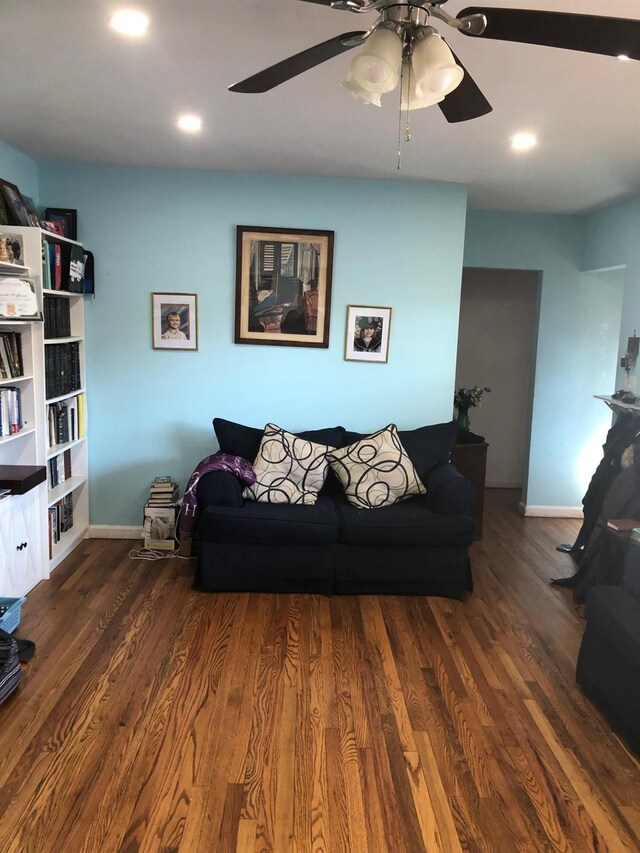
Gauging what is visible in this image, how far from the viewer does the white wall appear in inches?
247

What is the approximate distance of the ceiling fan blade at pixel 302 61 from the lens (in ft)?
5.43

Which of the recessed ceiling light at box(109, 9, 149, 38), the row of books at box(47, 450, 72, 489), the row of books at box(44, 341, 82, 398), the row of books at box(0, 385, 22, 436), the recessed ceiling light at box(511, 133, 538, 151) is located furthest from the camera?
the row of books at box(47, 450, 72, 489)

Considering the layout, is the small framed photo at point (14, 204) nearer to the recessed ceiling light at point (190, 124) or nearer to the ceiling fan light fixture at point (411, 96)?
the recessed ceiling light at point (190, 124)

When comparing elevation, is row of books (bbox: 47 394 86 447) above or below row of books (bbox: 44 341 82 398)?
below

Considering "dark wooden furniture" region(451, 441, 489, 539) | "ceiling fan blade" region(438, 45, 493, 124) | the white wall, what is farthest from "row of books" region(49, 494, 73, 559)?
the white wall

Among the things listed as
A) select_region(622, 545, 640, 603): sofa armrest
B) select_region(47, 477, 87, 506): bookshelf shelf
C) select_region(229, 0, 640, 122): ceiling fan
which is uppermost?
select_region(229, 0, 640, 122): ceiling fan

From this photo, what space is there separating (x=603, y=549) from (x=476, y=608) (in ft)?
2.75

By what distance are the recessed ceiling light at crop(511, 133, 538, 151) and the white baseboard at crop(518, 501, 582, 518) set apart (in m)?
3.22

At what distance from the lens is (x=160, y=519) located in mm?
4414

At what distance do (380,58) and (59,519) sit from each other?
12.0 feet

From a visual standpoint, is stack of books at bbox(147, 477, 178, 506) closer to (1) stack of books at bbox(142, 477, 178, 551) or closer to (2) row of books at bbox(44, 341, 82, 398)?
(1) stack of books at bbox(142, 477, 178, 551)

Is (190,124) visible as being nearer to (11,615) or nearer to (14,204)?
(14,204)

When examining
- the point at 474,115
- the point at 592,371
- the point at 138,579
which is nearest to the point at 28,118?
the point at 474,115

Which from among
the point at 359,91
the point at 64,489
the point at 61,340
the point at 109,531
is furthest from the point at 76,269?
the point at 359,91
